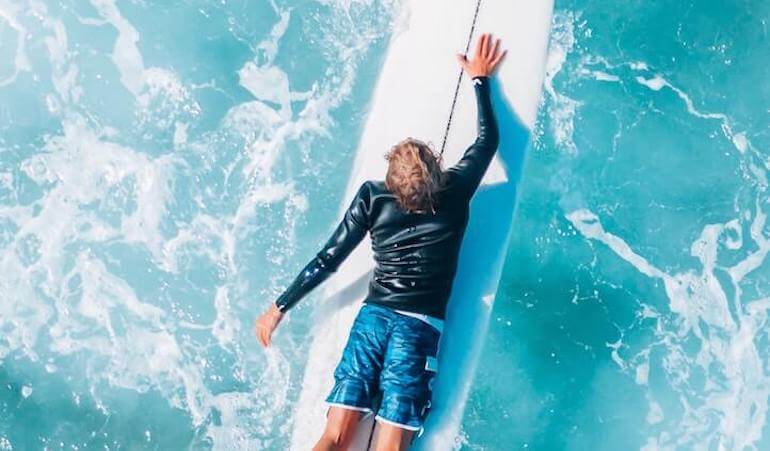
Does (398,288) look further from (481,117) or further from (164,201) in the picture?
(164,201)

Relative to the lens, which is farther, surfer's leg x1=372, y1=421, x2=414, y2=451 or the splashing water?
the splashing water

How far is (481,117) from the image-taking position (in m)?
4.27

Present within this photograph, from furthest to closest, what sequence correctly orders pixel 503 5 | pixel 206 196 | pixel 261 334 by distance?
pixel 206 196
pixel 503 5
pixel 261 334

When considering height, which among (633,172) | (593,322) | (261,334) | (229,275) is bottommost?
(261,334)

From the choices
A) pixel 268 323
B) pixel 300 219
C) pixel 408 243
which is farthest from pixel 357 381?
pixel 300 219

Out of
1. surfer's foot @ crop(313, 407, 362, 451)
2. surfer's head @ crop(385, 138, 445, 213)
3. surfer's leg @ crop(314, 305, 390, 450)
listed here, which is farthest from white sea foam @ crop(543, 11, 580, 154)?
surfer's foot @ crop(313, 407, 362, 451)

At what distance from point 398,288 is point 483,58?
1701 mm

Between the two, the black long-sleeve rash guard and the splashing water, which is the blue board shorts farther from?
the splashing water

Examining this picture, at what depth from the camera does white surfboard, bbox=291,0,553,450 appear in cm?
445

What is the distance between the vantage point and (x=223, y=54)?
16.8 feet

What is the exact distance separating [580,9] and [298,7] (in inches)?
82.9

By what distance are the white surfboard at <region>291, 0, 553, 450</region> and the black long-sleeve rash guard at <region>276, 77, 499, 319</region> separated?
453mm

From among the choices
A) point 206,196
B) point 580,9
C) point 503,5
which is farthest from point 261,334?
point 580,9

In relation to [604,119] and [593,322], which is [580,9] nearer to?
[604,119]
